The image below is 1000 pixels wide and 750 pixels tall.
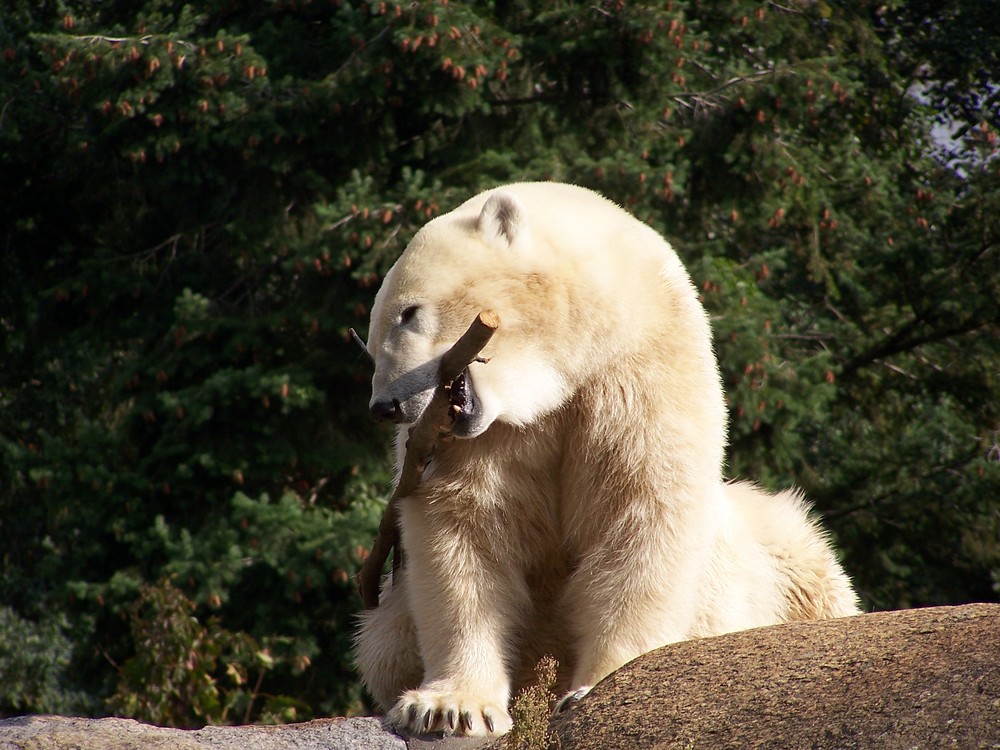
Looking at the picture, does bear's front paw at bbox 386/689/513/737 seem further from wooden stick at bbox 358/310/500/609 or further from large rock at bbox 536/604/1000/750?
wooden stick at bbox 358/310/500/609

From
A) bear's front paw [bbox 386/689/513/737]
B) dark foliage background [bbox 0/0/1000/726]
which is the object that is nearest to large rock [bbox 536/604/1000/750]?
bear's front paw [bbox 386/689/513/737]

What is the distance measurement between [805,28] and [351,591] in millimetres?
6556

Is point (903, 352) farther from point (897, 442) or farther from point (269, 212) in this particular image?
point (269, 212)

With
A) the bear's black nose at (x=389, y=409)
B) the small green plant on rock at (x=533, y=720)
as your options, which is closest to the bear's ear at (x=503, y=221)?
the bear's black nose at (x=389, y=409)

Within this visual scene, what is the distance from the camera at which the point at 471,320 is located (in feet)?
11.4

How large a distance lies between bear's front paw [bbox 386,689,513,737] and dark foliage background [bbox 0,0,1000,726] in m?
3.86

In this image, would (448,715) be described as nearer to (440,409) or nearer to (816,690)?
(440,409)

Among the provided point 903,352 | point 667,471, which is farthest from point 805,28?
point 667,471

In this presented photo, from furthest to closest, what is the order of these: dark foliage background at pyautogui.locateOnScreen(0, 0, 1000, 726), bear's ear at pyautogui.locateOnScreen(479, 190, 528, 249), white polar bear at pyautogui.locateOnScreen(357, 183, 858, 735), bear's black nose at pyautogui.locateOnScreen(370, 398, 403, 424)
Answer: dark foliage background at pyautogui.locateOnScreen(0, 0, 1000, 726), bear's ear at pyautogui.locateOnScreen(479, 190, 528, 249), white polar bear at pyautogui.locateOnScreen(357, 183, 858, 735), bear's black nose at pyautogui.locateOnScreen(370, 398, 403, 424)

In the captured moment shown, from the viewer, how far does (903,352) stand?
37.4 feet

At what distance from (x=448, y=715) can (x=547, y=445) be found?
84 cm

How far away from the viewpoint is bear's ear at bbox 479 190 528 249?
3.55 meters

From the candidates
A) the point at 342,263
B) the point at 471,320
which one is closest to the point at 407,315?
the point at 471,320

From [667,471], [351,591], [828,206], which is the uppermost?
[667,471]
